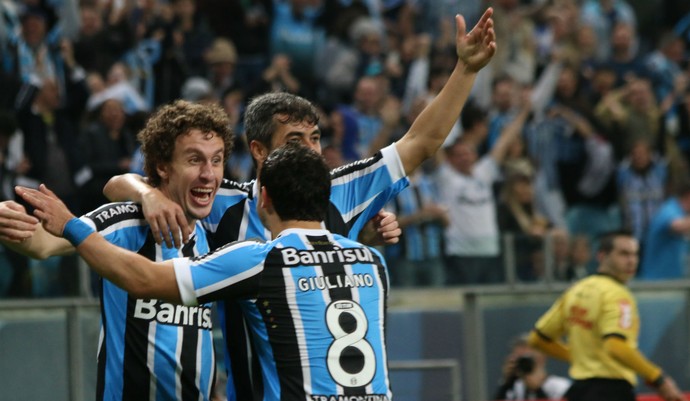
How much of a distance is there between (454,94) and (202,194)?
1151 millimetres

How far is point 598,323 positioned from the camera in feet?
30.9

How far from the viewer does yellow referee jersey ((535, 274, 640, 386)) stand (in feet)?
30.5

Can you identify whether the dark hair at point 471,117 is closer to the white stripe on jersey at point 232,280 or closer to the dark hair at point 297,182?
the dark hair at point 297,182

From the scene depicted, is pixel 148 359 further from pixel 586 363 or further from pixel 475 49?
pixel 586 363

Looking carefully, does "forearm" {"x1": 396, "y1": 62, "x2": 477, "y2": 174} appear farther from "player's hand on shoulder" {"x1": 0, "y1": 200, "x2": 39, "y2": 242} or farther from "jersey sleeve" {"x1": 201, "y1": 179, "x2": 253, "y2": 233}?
"player's hand on shoulder" {"x1": 0, "y1": 200, "x2": 39, "y2": 242}

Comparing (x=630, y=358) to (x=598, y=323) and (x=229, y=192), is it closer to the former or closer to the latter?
(x=598, y=323)

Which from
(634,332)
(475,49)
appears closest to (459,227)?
(634,332)

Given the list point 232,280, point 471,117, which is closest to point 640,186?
point 471,117

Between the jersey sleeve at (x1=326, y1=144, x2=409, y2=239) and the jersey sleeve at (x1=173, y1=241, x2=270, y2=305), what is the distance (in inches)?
38.2

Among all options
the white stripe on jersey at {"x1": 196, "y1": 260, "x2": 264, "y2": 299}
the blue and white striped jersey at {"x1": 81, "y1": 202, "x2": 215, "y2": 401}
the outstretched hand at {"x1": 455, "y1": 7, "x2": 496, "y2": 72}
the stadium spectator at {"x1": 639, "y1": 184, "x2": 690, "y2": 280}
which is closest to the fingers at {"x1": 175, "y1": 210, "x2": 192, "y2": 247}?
the blue and white striped jersey at {"x1": 81, "y1": 202, "x2": 215, "y2": 401}

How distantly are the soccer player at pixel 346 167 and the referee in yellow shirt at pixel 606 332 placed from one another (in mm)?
4053

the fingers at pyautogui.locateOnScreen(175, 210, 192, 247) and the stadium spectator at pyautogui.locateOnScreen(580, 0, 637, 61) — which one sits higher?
the stadium spectator at pyautogui.locateOnScreen(580, 0, 637, 61)

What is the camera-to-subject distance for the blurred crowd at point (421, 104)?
35.9 feet

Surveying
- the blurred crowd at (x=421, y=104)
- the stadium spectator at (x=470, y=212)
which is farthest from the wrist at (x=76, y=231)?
the stadium spectator at (x=470, y=212)
